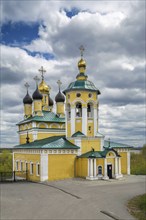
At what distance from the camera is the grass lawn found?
1139cm

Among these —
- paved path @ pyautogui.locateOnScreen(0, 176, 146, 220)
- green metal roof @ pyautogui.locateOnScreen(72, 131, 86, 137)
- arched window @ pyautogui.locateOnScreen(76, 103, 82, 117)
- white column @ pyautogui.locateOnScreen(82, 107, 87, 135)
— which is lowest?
paved path @ pyautogui.locateOnScreen(0, 176, 146, 220)

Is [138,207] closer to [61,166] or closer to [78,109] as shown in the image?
[61,166]

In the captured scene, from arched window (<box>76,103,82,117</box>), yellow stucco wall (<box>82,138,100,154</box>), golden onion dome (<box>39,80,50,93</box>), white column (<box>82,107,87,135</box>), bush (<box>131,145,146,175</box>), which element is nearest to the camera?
yellow stucco wall (<box>82,138,100,154</box>)

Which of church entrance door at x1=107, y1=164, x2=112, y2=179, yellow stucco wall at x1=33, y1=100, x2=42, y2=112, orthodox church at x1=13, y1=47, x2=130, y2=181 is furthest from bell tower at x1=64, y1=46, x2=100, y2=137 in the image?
yellow stucco wall at x1=33, y1=100, x2=42, y2=112

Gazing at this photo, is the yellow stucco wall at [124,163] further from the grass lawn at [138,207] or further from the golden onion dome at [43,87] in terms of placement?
the golden onion dome at [43,87]

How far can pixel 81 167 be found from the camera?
79.0 feet

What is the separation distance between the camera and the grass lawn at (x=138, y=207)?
1139cm

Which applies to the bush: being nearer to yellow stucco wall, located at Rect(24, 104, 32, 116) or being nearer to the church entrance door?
the church entrance door

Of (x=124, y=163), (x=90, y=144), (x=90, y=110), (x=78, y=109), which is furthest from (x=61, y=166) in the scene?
(x=124, y=163)

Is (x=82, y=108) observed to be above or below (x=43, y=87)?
below

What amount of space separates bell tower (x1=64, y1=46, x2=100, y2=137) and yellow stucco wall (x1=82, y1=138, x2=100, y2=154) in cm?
57

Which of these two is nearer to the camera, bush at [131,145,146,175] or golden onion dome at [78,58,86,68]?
golden onion dome at [78,58,86,68]

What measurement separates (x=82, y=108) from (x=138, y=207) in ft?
45.7

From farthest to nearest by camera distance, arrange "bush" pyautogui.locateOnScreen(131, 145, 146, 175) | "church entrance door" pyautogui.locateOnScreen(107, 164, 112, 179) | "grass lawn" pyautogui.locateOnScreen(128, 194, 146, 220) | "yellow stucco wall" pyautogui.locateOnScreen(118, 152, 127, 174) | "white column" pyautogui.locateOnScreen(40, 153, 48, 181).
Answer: "bush" pyautogui.locateOnScreen(131, 145, 146, 175) < "yellow stucco wall" pyautogui.locateOnScreen(118, 152, 127, 174) < "church entrance door" pyautogui.locateOnScreen(107, 164, 112, 179) < "white column" pyautogui.locateOnScreen(40, 153, 48, 181) < "grass lawn" pyautogui.locateOnScreen(128, 194, 146, 220)
